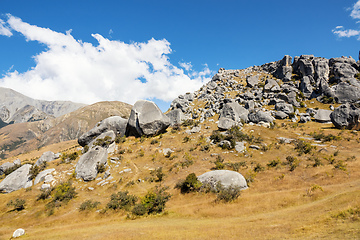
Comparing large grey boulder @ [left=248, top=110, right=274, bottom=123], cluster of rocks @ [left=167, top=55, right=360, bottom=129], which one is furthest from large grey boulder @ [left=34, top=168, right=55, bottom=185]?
large grey boulder @ [left=248, top=110, right=274, bottom=123]

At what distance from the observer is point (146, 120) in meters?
45.5

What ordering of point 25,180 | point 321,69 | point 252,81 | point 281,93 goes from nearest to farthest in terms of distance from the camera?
point 25,180 < point 281,93 < point 321,69 < point 252,81

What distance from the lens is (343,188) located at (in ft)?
57.4

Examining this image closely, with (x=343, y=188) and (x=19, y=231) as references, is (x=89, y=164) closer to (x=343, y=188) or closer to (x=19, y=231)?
(x=19, y=231)

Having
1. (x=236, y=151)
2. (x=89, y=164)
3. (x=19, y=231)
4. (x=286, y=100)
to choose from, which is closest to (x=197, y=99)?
(x=286, y=100)

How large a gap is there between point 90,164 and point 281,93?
7671 centimetres

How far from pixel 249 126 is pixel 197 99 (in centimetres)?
4564

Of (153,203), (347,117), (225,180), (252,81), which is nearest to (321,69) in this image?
(252,81)

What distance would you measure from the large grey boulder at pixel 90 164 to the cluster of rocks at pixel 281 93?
108 feet

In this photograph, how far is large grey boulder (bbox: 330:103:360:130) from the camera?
132ft

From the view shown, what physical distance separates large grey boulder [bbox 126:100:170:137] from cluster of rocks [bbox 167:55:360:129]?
1843cm

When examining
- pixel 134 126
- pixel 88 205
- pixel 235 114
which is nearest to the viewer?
pixel 88 205

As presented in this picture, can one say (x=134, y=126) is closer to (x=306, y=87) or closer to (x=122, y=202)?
(x=122, y=202)

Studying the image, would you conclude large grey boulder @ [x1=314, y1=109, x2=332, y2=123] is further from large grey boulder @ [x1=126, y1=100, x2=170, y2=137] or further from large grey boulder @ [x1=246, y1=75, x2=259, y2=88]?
large grey boulder @ [x1=126, y1=100, x2=170, y2=137]
